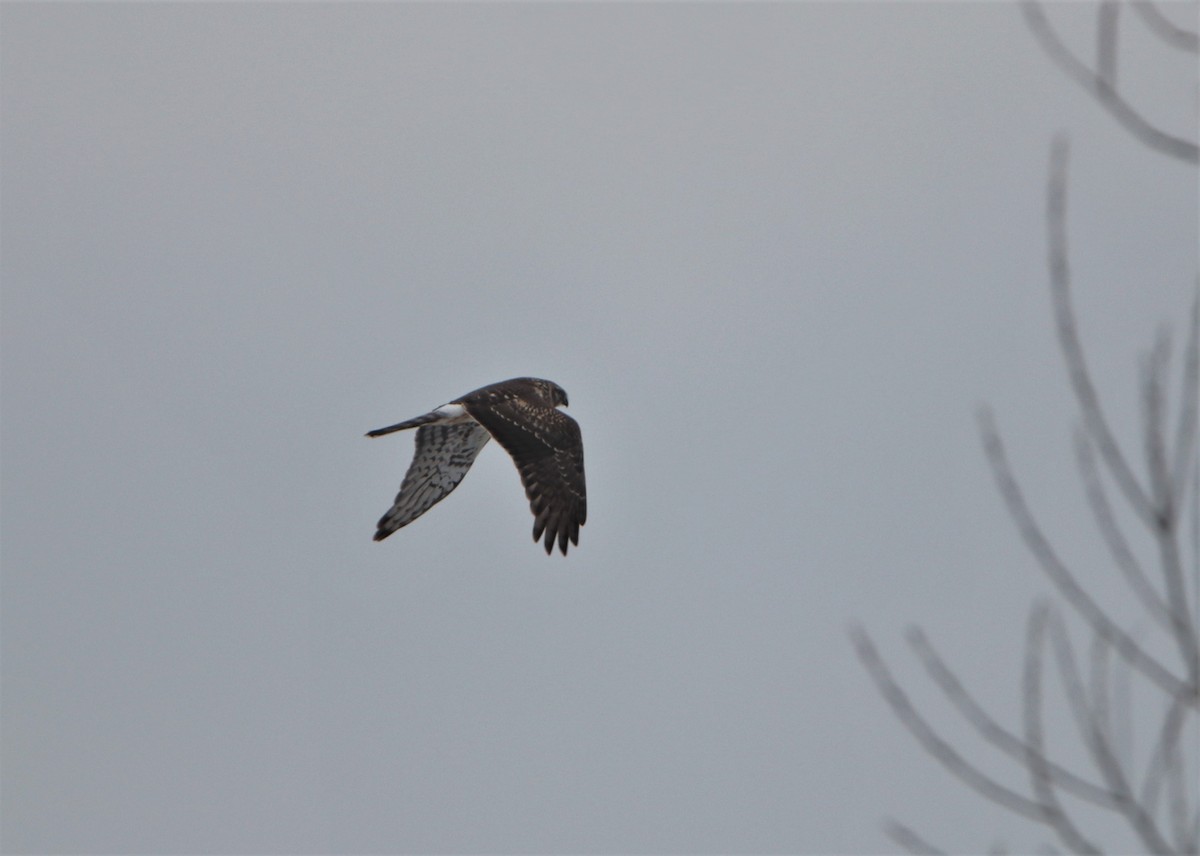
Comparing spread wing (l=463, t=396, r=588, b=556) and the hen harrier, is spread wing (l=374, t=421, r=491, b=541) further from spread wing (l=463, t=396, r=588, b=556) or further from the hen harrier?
spread wing (l=463, t=396, r=588, b=556)

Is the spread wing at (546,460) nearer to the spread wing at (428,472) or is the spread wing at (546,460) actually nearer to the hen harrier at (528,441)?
the hen harrier at (528,441)

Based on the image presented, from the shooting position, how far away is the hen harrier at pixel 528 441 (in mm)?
14805

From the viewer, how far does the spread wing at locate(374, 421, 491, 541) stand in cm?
1712

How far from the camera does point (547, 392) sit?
1711 cm

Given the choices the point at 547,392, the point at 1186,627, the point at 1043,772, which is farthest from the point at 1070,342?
the point at 547,392

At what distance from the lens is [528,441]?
15.0m

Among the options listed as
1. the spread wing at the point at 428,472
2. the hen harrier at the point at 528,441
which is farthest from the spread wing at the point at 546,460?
the spread wing at the point at 428,472

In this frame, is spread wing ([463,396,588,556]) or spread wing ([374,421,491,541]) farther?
spread wing ([374,421,491,541])

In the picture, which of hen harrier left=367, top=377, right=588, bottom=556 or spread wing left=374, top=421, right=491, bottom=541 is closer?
hen harrier left=367, top=377, right=588, bottom=556

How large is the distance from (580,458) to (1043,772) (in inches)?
449

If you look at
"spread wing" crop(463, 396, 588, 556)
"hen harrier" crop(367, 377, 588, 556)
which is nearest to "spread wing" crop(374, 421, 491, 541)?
"hen harrier" crop(367, 377, 588, 556)

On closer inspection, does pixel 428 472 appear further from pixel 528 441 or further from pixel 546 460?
pixel 546 460

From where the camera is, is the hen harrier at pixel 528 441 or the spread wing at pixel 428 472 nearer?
the hen harrier at pixel 528 441

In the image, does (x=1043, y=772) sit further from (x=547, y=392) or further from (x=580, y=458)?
(x=547, y=392)
